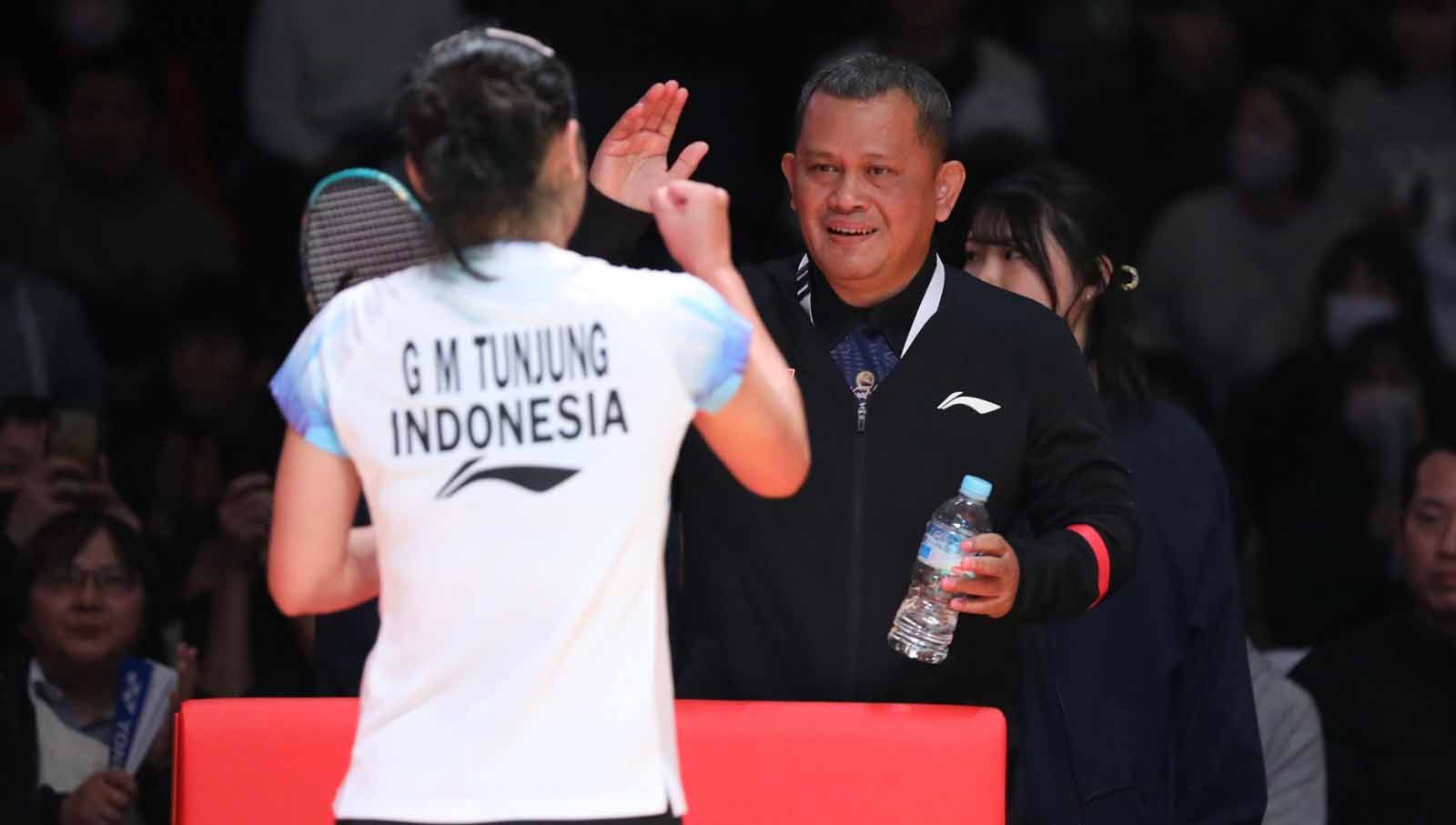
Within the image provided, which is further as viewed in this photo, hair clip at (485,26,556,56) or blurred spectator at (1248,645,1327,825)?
blurred spectator at (1248,645,1327,825)

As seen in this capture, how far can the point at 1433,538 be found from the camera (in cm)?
495

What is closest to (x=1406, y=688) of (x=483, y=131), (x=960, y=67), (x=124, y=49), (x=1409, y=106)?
(x=960, y=67)

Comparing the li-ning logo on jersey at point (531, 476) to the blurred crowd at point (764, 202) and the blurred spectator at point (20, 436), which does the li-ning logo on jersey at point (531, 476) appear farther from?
the blurred spectator at point (20, 436)

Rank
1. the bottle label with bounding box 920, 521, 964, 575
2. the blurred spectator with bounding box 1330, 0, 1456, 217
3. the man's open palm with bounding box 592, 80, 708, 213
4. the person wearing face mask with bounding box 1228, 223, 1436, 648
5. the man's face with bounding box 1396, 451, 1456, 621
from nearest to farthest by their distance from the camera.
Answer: the bottle label with bounding box 920, 521, 964, 575, the man's open palm with bounding box 592, 80, 708, 213, the man's face with bounding box 1396, 451, 1456, 621, the person wearing face mask with bounding box 1228, 223, 1436, 648, the blurred spectator with bounding box 1330, 0, 1456, 217

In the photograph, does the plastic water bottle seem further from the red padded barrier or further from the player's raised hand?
the player's raised hand

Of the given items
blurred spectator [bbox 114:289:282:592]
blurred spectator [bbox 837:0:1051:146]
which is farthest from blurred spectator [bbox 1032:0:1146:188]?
blurred spectator [bbox 114:289:282:592]

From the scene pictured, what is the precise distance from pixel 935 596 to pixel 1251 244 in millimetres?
4391

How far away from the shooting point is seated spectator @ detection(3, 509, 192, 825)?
450 cm

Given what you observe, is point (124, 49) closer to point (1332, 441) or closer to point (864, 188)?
point (1332, 441)

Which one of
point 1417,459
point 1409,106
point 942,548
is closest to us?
point 942,548

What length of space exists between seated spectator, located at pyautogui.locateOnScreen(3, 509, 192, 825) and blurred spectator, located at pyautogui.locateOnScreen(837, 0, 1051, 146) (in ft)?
10.8

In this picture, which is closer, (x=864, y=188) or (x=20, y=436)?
(x=864, y=188)

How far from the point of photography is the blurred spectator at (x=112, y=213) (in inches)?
271

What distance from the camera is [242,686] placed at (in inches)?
200
